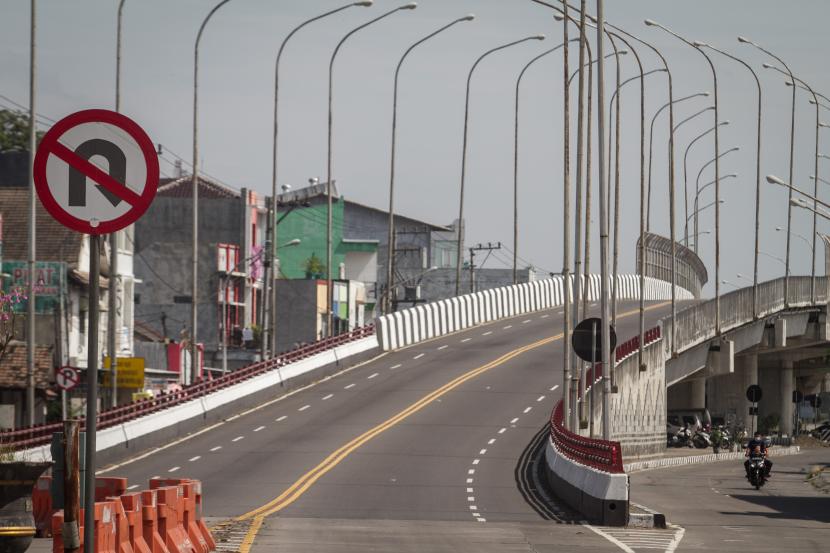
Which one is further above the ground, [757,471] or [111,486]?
[111,486]

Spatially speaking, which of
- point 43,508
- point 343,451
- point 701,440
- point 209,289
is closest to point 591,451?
point 43,508

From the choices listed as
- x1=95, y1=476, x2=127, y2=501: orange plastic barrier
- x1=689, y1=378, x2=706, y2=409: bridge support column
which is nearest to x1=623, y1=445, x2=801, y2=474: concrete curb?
x1=689, y1=378, x2=706, y2=409: bridge support column

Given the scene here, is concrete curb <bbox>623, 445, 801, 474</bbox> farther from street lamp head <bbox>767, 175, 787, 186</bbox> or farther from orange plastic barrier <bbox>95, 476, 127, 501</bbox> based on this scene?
orange plastic barrier <bbox>95, 476, 127, 501</bbox>

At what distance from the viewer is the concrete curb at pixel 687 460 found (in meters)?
51.6

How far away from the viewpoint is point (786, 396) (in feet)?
340

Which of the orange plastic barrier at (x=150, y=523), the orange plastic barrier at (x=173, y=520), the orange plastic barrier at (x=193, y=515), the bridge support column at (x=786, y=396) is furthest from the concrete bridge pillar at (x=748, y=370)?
the orange plastic barrier at (x=150, y=523)

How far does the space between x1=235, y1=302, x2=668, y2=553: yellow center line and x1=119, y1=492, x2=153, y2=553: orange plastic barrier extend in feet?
9.89

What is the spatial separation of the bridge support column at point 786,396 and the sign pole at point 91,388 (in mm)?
97224

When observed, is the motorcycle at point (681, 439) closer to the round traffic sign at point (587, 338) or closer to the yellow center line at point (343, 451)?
the yellow center line at point (343, 451)

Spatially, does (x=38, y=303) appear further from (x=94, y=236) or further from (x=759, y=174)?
(x=94, y=236)

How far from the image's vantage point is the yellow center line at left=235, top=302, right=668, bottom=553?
2511 centimetres

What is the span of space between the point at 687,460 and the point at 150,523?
44652 millimetres

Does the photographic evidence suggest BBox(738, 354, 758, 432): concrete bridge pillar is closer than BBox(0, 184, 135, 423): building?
No

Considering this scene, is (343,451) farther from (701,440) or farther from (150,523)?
(701,440)
